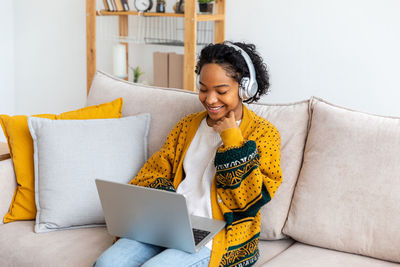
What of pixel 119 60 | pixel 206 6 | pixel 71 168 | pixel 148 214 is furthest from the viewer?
pixel 119 60

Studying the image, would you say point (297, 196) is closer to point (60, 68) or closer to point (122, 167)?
point (122, 167)

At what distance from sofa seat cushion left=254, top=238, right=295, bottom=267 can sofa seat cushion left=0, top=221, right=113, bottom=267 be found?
0.50m

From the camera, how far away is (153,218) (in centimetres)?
139

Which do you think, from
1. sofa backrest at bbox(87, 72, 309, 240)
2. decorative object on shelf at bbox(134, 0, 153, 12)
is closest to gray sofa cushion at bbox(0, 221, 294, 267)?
sofa backrest at bbox(87, 72, 309, 240)

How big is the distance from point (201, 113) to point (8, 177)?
0.76m

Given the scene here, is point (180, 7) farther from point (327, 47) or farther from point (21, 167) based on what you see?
point (21, 167)

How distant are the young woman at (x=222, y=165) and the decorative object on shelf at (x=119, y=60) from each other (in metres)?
1.83

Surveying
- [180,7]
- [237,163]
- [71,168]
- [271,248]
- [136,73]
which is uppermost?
[180,7]

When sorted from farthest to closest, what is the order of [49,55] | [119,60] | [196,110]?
[49,55] < [119,60] < [196,110]

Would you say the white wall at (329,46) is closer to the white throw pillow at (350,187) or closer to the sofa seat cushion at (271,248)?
the white throw pillow at (350,187)

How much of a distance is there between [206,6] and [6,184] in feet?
5.56

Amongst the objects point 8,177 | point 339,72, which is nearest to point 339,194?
point 8,177

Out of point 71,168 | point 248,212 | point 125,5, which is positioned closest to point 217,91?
point 248,212

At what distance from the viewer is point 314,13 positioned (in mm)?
2848
